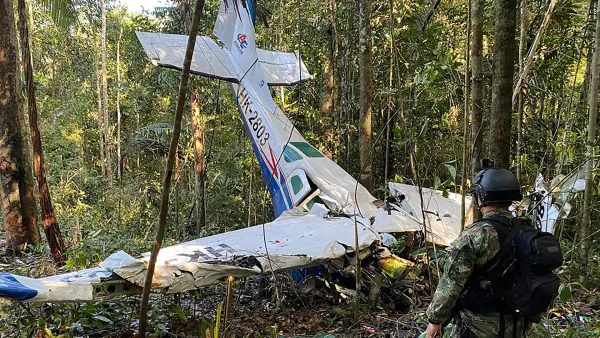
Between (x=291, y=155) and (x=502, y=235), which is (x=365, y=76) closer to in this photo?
(x=291, y=155)

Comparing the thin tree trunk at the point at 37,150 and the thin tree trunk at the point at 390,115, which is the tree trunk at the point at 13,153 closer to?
the thin tree trunk at the point at 37,150

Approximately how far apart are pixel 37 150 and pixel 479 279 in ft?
22.2

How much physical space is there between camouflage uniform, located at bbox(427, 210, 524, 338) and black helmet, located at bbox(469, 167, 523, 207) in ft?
0.28

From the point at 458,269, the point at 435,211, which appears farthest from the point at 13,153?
the point at 458,269

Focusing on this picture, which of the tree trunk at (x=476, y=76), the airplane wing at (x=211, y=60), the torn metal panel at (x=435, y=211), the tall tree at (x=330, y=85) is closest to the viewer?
the tree trunk at (x=476, y=76)

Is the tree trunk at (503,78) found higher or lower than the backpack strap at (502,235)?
higher

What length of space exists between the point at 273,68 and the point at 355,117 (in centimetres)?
423

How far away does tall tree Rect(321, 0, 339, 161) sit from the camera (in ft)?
35.8

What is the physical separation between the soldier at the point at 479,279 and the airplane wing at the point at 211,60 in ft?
18.8

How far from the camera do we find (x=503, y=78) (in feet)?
12.3

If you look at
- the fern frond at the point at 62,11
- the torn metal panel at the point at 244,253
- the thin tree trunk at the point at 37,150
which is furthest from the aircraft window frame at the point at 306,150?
the fern frond at the point at 62,11

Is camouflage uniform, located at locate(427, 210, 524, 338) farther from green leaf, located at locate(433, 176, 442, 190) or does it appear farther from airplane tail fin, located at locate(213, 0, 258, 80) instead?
airplane tail fin, located at locate(213, 0, 258, 80)

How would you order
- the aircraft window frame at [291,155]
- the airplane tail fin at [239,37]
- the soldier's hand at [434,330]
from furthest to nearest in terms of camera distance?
the airplane tail fin at [239,37] < the aircraft window frame at [291,155] < the soldier's hand at [434,330]

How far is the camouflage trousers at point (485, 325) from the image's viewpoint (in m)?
2.55
